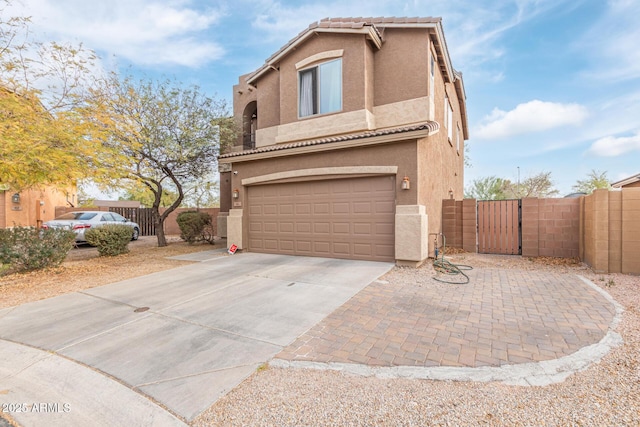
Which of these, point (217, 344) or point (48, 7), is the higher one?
point (48, 7)

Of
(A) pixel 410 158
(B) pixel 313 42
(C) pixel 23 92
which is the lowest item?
(A) pixel 410 158

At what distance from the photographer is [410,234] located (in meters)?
7.55

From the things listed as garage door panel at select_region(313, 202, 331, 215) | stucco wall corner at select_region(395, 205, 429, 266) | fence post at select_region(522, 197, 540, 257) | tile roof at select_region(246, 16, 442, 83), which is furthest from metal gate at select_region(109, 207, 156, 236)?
fence post at select_region(522, 197, 540, 257)

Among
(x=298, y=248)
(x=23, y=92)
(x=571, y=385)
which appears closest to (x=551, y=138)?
(x=298, y=248)

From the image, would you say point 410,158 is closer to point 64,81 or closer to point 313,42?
point 313,42

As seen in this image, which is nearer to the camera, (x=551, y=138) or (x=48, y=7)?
(x=48, y=7)

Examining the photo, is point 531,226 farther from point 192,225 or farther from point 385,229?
point 192,225

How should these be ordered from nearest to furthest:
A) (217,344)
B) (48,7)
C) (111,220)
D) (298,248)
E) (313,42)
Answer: (217,344), (48,7), (298,248), (313,42), (111,220)

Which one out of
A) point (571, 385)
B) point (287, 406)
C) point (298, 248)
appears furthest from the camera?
point (298, 248)

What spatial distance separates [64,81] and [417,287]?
1054 centimetres

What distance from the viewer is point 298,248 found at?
9.60m

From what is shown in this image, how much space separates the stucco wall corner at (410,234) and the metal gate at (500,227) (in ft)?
11.9

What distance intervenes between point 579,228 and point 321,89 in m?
9.54

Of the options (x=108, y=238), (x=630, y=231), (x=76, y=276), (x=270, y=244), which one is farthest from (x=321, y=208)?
(x=108, y=238)
